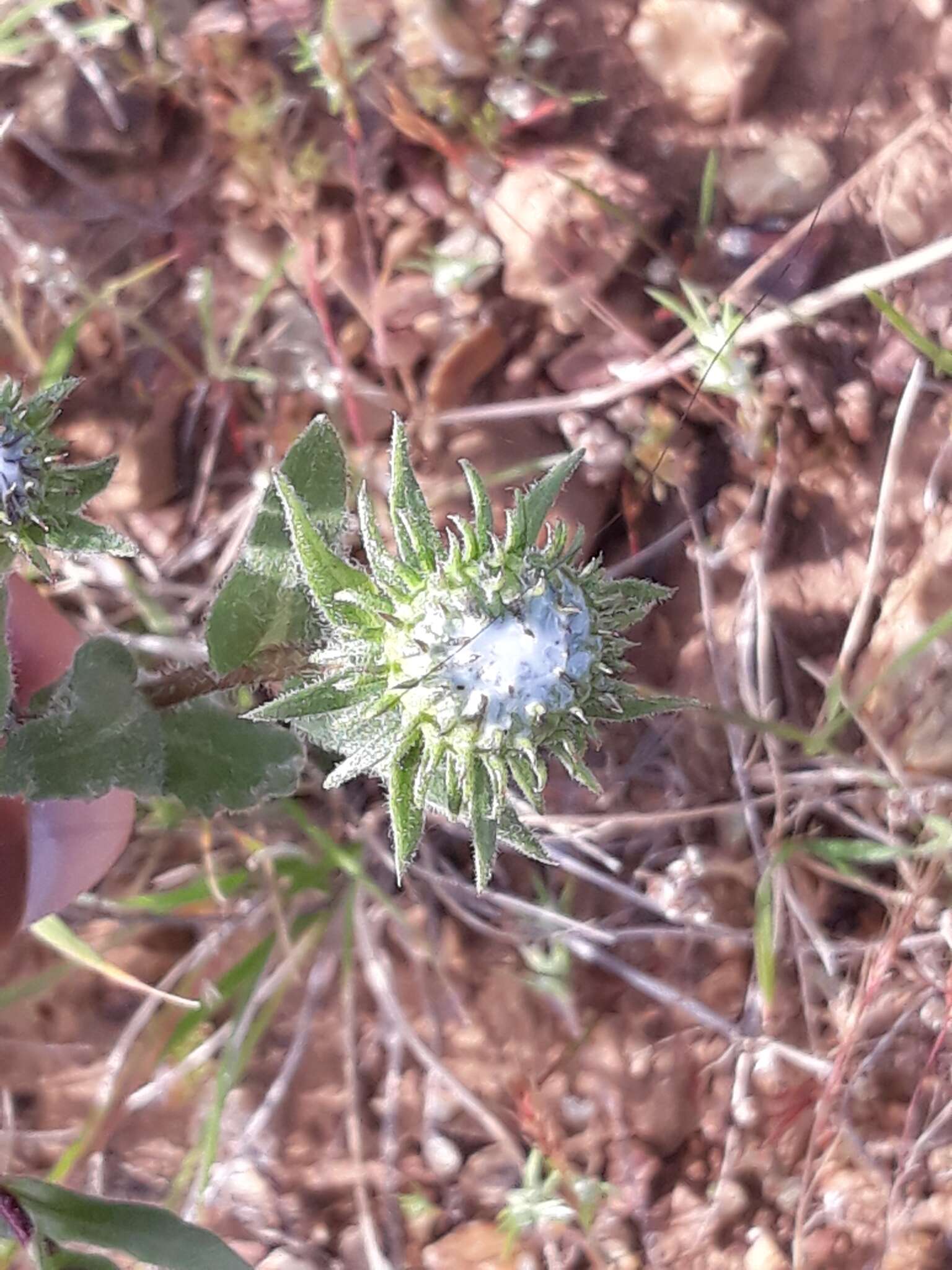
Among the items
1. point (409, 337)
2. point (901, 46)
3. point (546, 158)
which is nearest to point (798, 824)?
point (409, 337)

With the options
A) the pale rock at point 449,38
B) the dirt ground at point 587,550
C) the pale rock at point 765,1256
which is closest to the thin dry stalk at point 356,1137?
the dirt ground at point 587,550

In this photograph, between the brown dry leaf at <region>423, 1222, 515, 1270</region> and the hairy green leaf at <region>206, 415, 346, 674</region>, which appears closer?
the hairy green leaf at <region>206, 415, 346, 674</region>

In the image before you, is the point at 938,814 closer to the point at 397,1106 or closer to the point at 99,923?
the point at 397,1106

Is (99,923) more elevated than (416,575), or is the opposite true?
(416,575)

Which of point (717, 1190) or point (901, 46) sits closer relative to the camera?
point (717, 1190)

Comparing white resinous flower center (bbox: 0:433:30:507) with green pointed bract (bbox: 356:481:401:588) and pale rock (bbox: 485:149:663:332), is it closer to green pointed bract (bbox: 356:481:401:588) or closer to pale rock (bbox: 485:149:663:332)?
green pointed bract (bbox: 356:481:401:588)

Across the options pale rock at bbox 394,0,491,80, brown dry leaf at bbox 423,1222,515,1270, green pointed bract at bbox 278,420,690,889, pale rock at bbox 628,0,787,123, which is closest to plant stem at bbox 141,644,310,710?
green pointed bract at bbox 278,420,690,889
